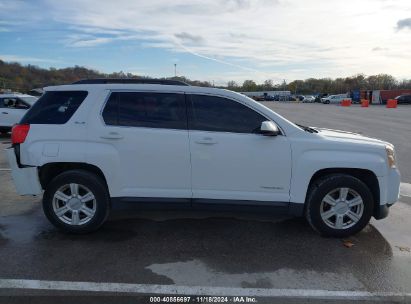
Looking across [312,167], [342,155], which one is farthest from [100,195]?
[342,155]

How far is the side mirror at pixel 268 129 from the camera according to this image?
4.49m

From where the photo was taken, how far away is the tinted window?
4.71m

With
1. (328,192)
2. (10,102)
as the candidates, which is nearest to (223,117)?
(328,192)

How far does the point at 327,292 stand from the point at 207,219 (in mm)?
2217

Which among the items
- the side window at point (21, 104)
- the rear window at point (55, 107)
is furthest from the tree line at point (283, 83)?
the rear window at point (55, 107)

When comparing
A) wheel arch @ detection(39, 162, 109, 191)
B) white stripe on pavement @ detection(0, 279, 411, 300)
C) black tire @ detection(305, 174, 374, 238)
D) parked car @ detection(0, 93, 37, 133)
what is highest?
parked car @ detection(0, 93, 37, 133)

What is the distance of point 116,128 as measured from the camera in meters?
4.67

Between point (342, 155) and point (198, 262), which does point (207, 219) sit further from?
point (342, 155)

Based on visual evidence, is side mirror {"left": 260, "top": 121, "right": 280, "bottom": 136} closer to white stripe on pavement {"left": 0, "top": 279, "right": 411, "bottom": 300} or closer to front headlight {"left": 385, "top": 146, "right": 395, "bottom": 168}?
front headlight {"left": 385, "top": 146, "right": 395, "bottom": 168}

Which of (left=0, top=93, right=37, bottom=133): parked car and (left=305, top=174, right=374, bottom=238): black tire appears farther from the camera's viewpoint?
(left=0, top=93, right=37, bottom=133): parked car

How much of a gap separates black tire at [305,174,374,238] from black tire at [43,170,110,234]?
2.50 meters

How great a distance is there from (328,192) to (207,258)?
66.2 inches

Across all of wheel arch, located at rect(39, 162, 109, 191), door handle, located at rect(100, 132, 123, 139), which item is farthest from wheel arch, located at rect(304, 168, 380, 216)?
wheel arch, located at rect(39, 162, 109, 191)

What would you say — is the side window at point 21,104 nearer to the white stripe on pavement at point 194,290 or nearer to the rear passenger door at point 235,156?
the rear passenger door at point 235,156
